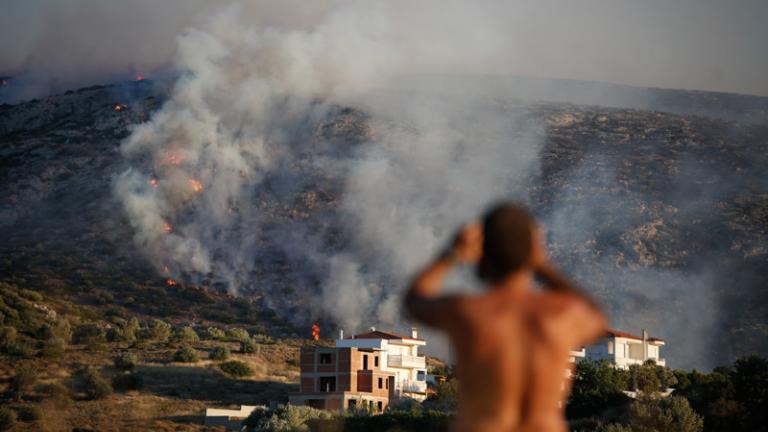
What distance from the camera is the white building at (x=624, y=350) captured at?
8525 centimetres

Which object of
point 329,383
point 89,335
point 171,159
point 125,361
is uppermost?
point 171,159

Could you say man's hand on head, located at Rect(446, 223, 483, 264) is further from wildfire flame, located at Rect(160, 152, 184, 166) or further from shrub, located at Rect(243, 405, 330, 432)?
wildfire flame, located at Rect(160, 152, 184, 166)

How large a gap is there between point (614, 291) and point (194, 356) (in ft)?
149

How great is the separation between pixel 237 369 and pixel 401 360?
11331 mm

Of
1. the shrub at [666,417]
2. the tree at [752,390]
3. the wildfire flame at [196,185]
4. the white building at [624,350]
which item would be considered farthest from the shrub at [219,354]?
the wildfire flame at [196,185]

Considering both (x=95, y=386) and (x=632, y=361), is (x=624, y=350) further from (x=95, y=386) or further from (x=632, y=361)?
(x=95, y=386)

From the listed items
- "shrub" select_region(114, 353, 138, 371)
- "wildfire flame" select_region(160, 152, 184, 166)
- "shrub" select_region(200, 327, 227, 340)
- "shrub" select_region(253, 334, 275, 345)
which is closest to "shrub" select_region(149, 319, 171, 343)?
"shrub" select_region(200, 327, 227, 340)

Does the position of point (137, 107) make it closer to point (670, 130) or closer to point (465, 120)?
point (465, 120)

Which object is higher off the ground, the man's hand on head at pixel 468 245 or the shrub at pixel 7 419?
the shrub at pixel 7 419

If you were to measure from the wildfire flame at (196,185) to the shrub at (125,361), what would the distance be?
61680 millimetres

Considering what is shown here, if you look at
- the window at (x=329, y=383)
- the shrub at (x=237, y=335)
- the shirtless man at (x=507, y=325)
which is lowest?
the shirtless man at (x=507, y=325)

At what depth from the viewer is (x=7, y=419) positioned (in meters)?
58.8

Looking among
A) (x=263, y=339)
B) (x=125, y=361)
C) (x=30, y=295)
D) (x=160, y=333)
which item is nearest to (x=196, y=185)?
(x=30, y=295)

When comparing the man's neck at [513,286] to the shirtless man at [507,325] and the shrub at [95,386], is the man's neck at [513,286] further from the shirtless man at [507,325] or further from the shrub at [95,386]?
the shrub at [95,386]
